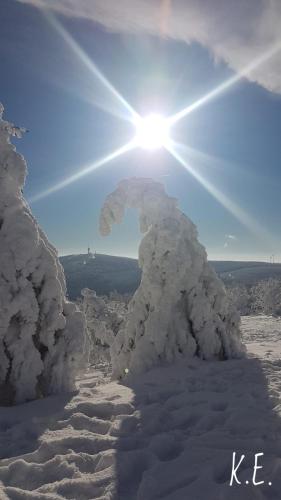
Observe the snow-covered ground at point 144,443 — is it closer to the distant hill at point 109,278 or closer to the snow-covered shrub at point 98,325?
the snow-covered shrub at point 98,325

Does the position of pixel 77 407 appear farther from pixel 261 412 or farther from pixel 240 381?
pixel 240 381

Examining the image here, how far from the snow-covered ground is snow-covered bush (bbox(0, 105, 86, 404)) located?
541 millimetres

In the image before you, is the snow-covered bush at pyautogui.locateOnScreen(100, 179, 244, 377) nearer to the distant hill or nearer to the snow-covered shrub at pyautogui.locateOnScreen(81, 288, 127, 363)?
the snow-covered shrub at pyautogui.locateOnScreen(81, 288, 127, 363)

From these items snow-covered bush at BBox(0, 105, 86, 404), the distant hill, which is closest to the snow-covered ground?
snow-covered bush at BBox(0, 105, 86, 404)

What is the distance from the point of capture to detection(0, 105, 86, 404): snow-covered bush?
6234 mm

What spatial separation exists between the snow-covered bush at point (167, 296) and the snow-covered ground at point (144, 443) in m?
2.21

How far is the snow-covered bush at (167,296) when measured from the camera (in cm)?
902

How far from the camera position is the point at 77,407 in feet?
18.1

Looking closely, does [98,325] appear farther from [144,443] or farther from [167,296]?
[144,443]

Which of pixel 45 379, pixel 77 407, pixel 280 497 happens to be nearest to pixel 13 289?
pixel 45 379

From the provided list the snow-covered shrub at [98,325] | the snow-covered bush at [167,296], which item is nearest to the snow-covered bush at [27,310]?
the snow-covered bush at [167,296]

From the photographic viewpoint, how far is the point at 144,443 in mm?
4340

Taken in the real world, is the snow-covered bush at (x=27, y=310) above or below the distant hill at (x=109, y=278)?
below

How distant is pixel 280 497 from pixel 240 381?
12.8ft
